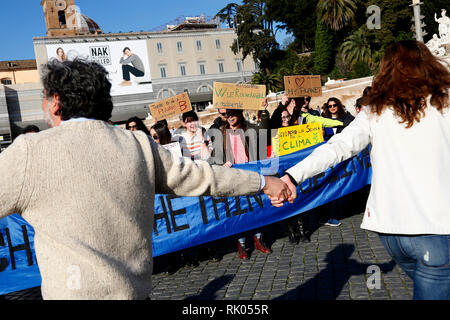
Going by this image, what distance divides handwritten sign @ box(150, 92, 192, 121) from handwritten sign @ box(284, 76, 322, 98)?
5.58ft

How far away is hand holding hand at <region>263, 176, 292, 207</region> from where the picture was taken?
225 cm

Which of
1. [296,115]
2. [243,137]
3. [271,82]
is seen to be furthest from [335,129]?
[271,82]

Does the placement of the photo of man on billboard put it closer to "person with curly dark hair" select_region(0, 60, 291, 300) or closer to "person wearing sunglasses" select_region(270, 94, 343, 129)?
"person wearing sunglasses" select_region(270, 94, 343, 129)

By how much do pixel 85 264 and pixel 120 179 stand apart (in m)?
0.33

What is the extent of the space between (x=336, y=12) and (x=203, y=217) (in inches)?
1806

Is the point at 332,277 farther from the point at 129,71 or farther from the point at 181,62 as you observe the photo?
the point at 181,62

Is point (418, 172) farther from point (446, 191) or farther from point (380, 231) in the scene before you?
point (380, 231)

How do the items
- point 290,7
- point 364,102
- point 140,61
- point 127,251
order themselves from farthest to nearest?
point 140,61, point 290,7, point 364,102, point 127,251

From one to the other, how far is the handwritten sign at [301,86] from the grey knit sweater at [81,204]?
19.3ft

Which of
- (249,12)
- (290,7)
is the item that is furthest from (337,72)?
(249,12)

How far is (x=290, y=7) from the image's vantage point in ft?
181

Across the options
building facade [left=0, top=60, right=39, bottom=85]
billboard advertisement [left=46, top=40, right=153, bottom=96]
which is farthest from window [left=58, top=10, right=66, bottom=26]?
billboard advertisement [left=46, top=40, right=153, bottom=96]

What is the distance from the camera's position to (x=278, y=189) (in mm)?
2283

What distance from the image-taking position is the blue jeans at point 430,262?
2.14 metres
